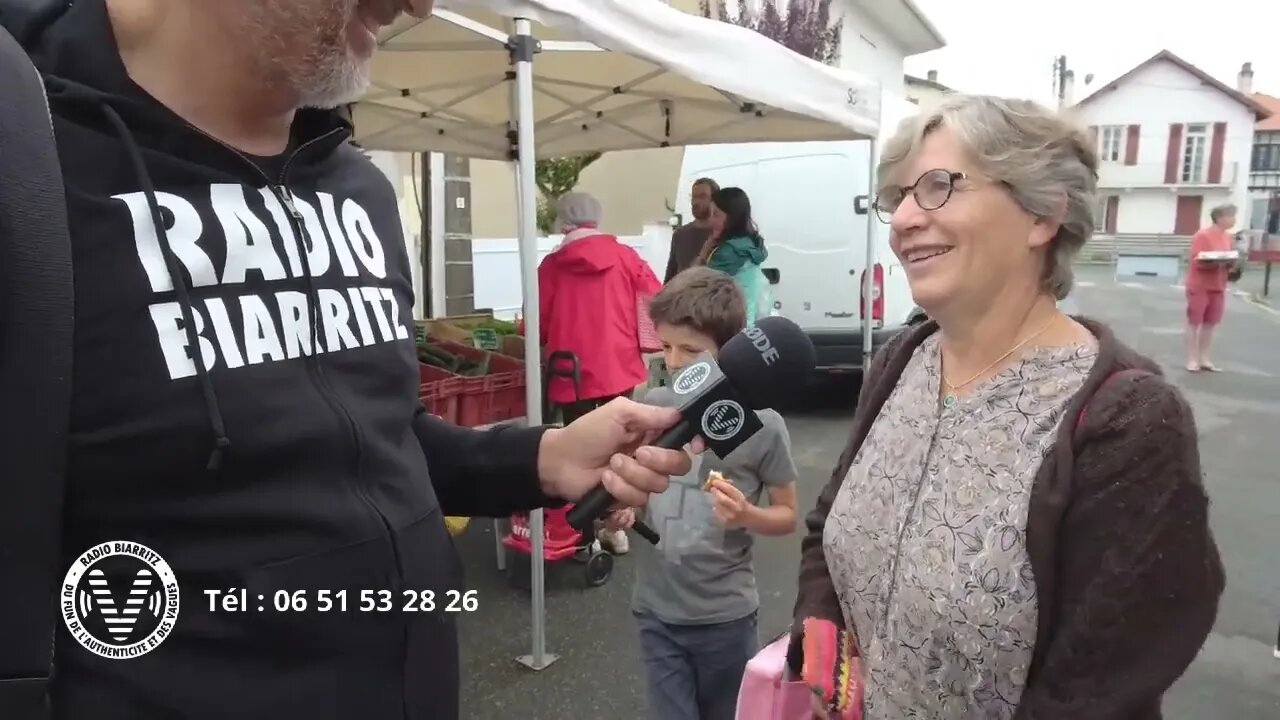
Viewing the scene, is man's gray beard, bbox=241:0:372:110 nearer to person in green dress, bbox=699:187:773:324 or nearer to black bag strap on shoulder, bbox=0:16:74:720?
black bag strap on shoulder, bbox=0:16:74:720

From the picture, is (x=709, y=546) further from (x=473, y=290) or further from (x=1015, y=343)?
(x=473, y=290)

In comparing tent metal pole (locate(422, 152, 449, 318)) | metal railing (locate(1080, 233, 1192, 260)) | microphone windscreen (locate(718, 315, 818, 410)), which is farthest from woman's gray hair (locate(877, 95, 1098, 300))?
metal railing (locate(1080, 233, 1192, 260))

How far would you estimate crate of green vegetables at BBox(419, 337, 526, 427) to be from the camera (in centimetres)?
395

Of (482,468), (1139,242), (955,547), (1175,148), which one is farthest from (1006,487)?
(1175,148)

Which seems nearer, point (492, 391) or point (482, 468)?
point (482, 468)

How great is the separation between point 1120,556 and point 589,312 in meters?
3.71

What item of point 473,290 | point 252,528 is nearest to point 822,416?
point 473,290

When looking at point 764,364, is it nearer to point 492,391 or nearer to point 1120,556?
point 1120,556

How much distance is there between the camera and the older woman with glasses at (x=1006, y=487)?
1386 millimetres

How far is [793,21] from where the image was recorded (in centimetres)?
1844

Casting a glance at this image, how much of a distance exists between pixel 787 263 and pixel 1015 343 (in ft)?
21.3

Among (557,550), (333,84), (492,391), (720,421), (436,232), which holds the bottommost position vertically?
(557,550)

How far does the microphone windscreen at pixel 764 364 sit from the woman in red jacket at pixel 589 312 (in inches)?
130

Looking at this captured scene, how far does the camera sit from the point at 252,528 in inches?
40.5
